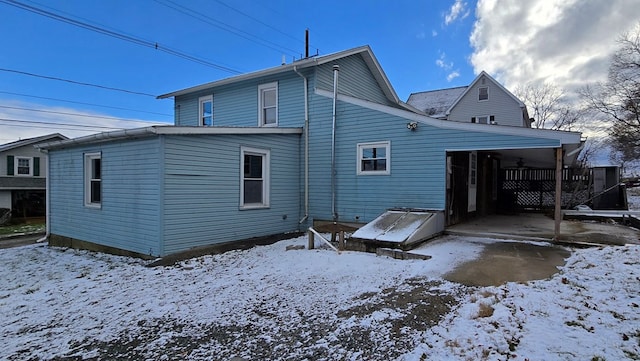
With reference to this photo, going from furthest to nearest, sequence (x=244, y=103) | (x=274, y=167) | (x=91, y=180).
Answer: (x=244, y=103)
(x=274, y=167)
(x=91, y=180)

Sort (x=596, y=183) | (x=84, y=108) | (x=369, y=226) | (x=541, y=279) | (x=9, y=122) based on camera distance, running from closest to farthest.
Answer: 1. (x=541, y=279)
2. (x=369, y=226)
3. (x=596, y=183)
4. (x=9, y=122)
5. (x=84, y=108)

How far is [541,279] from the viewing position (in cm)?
493

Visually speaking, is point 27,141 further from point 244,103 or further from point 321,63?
point 321,63

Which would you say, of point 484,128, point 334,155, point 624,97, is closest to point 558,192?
point 484,128

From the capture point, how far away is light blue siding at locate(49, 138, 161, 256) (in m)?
7.39

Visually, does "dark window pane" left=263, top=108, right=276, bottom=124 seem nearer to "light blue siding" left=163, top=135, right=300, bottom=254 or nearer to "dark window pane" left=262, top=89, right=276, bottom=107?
"dark window pane" left=262, top=89, right=276, bottom=107

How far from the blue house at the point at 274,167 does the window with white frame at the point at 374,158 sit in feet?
0.10

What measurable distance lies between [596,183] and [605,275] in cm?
1392

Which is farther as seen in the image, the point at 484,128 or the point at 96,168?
the point at 96,168

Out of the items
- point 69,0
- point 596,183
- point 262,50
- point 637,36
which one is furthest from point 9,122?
point 637,36

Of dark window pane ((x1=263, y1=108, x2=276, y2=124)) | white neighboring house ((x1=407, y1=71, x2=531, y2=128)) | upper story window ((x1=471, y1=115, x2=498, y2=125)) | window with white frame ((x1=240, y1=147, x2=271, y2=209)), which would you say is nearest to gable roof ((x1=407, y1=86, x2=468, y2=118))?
white neighboring house ((x1=407, y1=71, x2=531, y2=128))

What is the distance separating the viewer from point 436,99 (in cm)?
2959

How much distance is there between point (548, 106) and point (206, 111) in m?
33.8

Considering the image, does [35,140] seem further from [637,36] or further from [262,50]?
[637,36]
